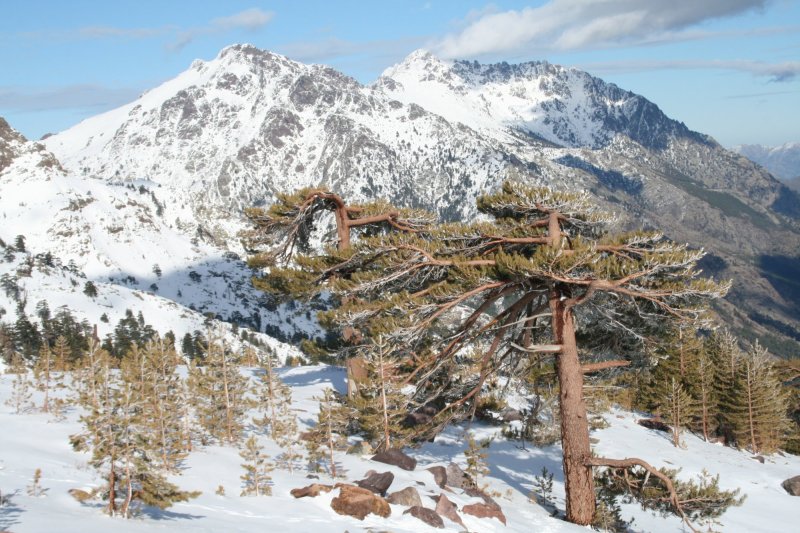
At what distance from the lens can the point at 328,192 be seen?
23.5 metres

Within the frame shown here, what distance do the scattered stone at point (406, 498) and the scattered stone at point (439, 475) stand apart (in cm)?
230

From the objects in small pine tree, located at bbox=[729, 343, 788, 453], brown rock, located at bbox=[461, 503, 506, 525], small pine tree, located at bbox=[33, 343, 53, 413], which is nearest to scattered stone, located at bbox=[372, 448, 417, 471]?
brown rock, located at bbox=[461, 503, 506, 525]

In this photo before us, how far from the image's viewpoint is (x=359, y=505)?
11.2 metres

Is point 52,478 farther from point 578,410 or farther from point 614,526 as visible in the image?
point 614,526

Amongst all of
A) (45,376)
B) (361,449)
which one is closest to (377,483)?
(361,449)

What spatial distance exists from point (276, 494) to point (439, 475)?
4428 mm

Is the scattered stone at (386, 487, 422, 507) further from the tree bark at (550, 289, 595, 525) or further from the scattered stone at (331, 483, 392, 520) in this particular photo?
the tree bark at (550, 289, 595, 525)

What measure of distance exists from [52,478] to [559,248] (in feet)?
33.1

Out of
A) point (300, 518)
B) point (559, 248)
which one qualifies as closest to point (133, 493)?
point (300, 518)

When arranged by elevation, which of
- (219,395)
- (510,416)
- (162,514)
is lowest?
(510,416)

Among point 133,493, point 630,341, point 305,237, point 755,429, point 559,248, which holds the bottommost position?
point 755,429

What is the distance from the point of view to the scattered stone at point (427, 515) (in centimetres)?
1113

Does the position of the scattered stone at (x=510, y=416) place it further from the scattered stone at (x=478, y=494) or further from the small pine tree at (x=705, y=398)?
the small pine tree at (x=705, y=398)

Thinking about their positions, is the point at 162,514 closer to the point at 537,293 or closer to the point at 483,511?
the point at 483,511
